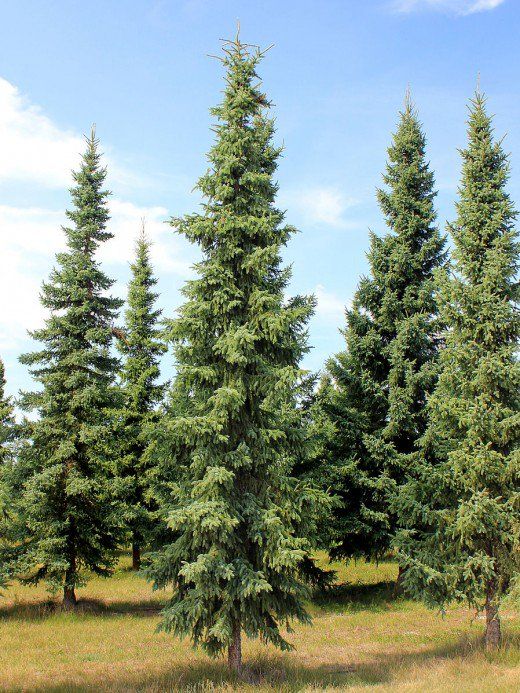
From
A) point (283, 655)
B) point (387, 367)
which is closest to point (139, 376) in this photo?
point (387, 367)

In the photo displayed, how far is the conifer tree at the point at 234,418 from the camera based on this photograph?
11656 mm

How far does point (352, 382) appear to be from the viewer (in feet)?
79.4

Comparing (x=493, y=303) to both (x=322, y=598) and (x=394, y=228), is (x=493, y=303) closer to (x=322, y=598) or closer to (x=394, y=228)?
(x=394, y=228)

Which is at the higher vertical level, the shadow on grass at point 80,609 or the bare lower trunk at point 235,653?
the bare lower trunk at point 235,653

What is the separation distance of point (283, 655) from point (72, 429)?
12.2 metres

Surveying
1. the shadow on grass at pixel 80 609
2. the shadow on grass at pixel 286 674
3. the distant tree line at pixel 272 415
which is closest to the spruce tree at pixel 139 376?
the distant tree line at pixel 272 415

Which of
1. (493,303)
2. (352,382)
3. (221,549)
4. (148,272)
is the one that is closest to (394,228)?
(352,382)

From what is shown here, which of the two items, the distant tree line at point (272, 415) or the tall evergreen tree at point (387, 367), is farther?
the tall evergreen tree at point (387, 367)

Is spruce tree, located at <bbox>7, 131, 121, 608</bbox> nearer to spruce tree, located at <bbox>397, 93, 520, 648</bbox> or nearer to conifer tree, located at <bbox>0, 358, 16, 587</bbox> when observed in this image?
conifer tree, located at <bbox>0, 358, 16, 587</bbox>

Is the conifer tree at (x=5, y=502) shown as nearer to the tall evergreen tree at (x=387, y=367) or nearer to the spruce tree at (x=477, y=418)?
the tall evergreen tree at (x=387, y=367)

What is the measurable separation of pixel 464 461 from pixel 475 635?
6.19 m

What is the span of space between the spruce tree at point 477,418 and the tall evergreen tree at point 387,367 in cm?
488

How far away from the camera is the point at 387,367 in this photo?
2439cm

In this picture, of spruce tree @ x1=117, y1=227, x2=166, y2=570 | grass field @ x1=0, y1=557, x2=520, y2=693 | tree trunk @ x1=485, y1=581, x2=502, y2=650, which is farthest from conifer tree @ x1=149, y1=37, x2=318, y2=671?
spruce tree @ x1=117, y1=227, x2=166, y2=570
